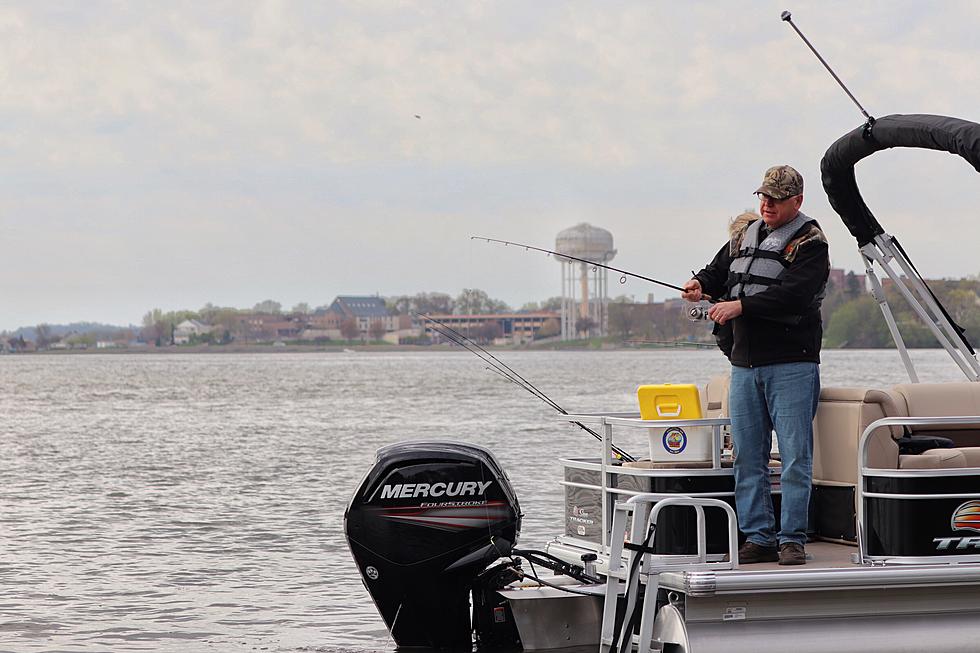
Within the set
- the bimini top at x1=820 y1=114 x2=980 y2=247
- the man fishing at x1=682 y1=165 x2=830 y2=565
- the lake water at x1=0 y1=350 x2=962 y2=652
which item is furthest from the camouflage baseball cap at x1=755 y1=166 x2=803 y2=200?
the lake water at x1=0 y1=350 x2=962 y2=652

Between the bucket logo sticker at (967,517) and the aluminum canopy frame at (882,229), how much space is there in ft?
5.32

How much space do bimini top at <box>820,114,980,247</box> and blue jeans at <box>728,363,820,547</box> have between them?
1.66 m

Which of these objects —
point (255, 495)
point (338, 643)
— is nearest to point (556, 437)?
point (255, 495)

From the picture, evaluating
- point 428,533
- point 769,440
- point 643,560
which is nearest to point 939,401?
point 769,440

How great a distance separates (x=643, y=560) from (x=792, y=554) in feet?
2.19

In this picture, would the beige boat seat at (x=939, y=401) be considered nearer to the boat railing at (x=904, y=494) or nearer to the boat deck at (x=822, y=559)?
the boat railing at (x=904, y=494)

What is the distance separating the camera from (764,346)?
595 centimetres

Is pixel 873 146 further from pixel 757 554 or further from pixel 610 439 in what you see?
pixel 757 554

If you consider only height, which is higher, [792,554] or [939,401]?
[939,401]

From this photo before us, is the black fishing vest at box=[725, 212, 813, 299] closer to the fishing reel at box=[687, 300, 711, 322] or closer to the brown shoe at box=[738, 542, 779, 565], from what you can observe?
the fishing reel at box=[687, 300, 711, 322]

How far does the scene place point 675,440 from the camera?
6.26 m

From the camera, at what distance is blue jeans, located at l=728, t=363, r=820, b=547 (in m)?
5.89

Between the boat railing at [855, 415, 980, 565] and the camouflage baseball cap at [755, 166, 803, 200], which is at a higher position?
the camouflage baseball cap at [755, 166, 803, 200]

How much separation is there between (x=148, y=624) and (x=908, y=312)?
5.87 meters
